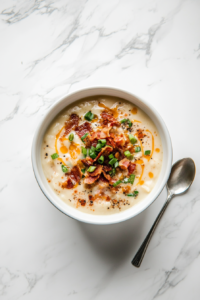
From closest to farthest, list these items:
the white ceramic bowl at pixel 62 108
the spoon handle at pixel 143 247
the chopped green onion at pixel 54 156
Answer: the white ceramic bowl at pixel 62 108 < the chopped green onion at pixel 54 156 < the spoon handle at pixel 143 247

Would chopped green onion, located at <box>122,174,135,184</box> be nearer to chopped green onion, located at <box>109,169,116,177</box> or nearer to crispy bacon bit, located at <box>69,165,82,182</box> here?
chopped green onion, located at <box>109,169,116,177</box>

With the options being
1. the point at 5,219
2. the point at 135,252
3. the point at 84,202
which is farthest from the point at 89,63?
the point at 135,252

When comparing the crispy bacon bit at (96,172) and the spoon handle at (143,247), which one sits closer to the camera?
the crispy bacon bit at (96,172)

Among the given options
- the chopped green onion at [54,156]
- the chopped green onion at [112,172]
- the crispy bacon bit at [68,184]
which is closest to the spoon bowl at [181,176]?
the chopped green onion at [112,172]

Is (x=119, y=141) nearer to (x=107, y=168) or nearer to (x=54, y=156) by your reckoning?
(x=107, y=168)

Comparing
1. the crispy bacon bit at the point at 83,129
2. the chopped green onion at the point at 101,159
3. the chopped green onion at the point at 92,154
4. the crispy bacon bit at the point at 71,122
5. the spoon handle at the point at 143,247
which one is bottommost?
the spoon handle at the point at 143,247

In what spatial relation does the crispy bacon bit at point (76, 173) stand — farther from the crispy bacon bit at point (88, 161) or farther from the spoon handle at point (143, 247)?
the spoon handle at point (143, 247)

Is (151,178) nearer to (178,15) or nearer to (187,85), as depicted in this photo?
(187,85)
